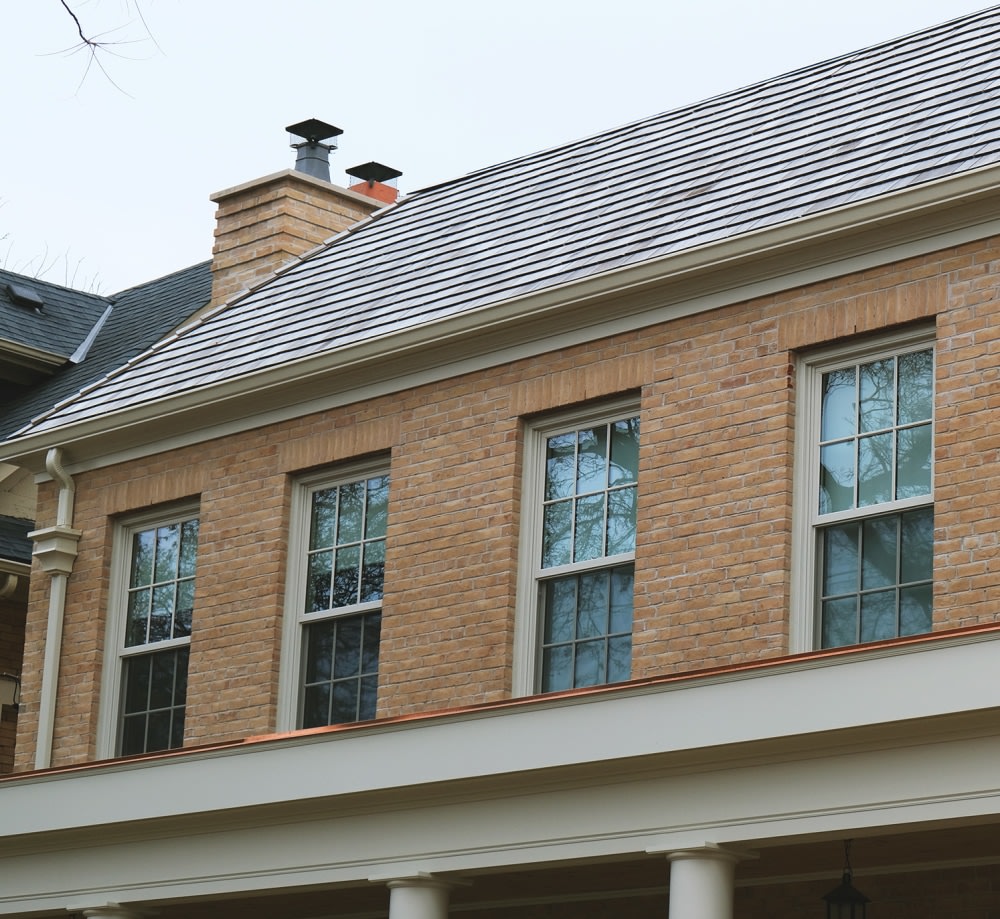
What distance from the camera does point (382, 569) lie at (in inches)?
577

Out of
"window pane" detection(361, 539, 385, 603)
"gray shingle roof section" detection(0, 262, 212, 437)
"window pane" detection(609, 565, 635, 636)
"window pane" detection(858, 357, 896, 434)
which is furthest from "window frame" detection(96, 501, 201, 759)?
"window pane" detection(858, 357, 896, 434)

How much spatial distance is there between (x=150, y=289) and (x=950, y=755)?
677 inches

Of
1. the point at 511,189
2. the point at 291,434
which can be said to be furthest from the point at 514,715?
the point at 511,189

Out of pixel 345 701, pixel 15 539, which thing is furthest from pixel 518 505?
pixel 15 539

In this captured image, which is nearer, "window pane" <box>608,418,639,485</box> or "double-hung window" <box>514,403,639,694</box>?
"double-hung window" <box>514,403,639,694</box>

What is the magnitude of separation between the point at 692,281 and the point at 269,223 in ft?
25.7

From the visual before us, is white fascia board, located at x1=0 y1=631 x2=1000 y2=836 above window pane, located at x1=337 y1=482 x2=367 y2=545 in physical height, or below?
below

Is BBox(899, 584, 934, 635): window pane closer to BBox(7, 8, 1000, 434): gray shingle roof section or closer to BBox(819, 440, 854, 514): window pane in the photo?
BBox(819, 440, 854, 514): window pane

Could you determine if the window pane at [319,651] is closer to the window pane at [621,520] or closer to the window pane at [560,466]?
the window pane at [560,466]

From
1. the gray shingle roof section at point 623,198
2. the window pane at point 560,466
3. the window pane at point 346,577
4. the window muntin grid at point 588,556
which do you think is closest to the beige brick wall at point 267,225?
the gray shingle roof section at point 623,198

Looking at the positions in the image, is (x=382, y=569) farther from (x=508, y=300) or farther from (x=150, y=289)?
(x=150, y=289)

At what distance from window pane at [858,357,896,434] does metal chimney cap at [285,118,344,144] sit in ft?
37.5

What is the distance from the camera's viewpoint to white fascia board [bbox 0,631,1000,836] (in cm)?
987

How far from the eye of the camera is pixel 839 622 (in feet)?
39.9
